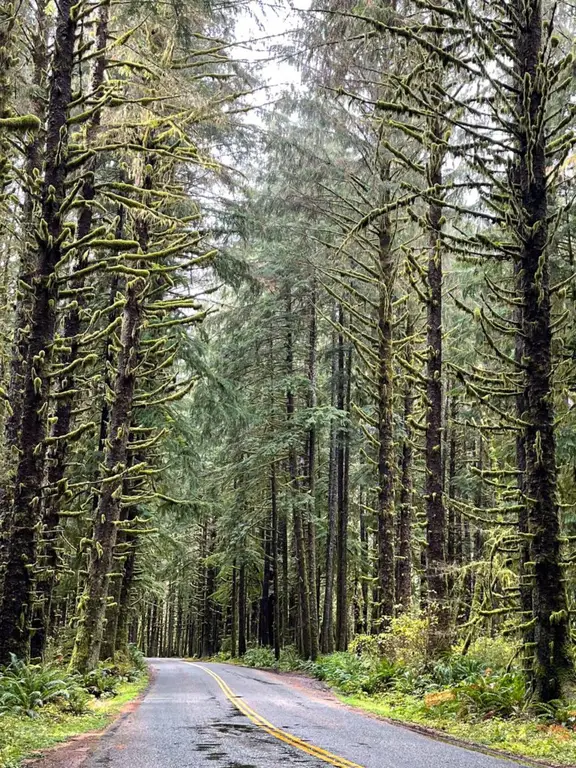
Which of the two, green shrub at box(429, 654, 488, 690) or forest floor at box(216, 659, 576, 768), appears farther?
green shrub at box(429, 654, 488, 690)

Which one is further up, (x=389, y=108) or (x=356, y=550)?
(x=389, y=108)

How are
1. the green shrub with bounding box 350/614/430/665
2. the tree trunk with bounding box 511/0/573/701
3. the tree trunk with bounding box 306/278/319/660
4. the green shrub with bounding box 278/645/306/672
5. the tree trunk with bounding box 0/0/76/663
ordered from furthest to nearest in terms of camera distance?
the green shrub with bounding box 278/645/306/672
the tree trunk with bounding box 306/278/319/660
the green shrub with bounding box 350/614/430/665
the tree trunk with bounding box 511/0/573/701
the tree trunk with bounding box 0/0/76/663

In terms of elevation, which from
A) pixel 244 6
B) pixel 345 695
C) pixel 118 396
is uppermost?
pixel 244 6

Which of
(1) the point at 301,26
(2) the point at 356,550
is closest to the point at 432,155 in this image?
(1) the point at 301,26

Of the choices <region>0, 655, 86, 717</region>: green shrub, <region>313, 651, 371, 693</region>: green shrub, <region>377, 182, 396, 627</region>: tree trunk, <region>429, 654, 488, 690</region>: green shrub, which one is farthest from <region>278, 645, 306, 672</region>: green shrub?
<region>0, 655, 86, 717</region>: green shrub

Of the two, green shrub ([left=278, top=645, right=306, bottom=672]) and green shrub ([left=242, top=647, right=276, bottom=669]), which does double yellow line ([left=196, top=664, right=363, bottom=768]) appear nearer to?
green shrub ([left=278, top=645, right=306, bottom=672])

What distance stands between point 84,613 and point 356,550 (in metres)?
17.1

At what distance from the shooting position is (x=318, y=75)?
14938 millimetres

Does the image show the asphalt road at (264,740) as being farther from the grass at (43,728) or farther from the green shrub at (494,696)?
the green shrub at (494,696)

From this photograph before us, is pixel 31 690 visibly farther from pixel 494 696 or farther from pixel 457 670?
pixel 457 670

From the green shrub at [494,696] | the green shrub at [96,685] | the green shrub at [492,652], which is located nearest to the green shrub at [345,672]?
the green shrub at [492,652]

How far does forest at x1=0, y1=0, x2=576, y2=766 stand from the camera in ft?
31.8

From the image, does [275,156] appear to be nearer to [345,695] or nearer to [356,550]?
[345,695]

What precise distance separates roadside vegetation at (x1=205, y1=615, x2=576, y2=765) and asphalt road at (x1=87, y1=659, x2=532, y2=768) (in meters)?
0.74
